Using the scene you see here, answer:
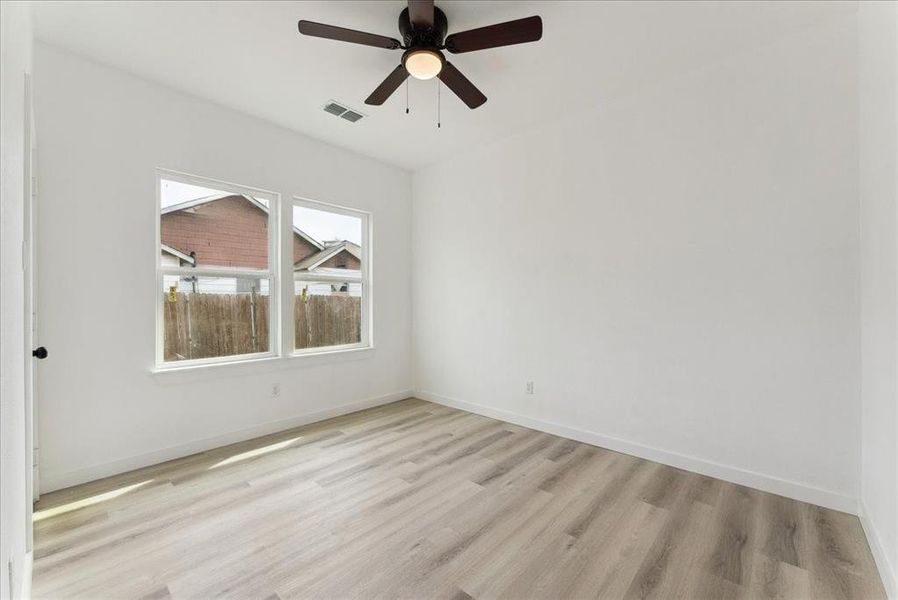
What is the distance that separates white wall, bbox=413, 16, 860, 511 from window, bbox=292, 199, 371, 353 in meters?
1.40

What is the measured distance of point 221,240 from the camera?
3.43 meters

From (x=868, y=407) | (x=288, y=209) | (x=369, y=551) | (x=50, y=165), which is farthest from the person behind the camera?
(x=288, y=209)

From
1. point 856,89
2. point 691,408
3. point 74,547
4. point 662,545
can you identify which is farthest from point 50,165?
point 856,89

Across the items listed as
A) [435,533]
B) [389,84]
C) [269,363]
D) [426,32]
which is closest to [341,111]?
[389,84]

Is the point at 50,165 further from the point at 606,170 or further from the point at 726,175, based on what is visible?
the point at 726,175

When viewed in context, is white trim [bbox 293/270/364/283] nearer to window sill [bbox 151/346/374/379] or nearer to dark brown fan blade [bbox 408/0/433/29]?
window sill [bbox 151/346/374/379]

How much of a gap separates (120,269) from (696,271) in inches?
165

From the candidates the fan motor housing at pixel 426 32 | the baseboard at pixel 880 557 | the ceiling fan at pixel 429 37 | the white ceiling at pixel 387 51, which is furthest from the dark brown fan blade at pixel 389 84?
the baseboard at pixel 880 557

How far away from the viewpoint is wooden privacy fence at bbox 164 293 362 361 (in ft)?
10.5

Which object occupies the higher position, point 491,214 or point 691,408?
point 491,214

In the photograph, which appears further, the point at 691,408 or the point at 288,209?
the point at 288,209

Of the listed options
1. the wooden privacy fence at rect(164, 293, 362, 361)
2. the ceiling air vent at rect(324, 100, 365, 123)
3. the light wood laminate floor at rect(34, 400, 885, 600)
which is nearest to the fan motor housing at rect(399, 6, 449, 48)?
the ceiling air vent at rect(324, 100, 365, 123)

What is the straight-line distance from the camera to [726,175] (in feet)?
8.92

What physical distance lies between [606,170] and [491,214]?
123cm
